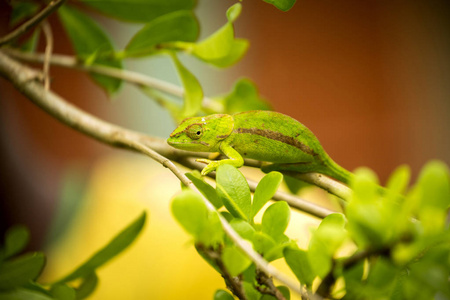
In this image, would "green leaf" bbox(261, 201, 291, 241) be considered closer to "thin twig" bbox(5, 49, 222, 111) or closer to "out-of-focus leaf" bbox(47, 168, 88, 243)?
"thin twig" bbox(5, 49, 222, 111)

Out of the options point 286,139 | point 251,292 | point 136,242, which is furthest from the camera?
point 136,242

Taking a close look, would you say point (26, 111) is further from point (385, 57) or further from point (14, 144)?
point (385, 57)

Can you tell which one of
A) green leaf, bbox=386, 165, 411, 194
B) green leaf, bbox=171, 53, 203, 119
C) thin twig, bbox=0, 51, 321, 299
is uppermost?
thin twig, bbox=0, 51, 321, 299

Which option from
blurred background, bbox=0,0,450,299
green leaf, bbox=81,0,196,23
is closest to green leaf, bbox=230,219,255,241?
green leaf, bbox=81,0,196,23

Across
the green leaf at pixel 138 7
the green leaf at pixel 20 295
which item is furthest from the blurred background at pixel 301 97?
the green leaf at pixel 20 295

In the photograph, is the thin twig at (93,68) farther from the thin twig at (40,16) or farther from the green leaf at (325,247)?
the green leaf at (325,247)

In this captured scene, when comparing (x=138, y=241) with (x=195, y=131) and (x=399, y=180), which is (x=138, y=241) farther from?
(x=399, y=180)

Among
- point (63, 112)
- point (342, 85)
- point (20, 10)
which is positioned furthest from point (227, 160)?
point (342, 85)
